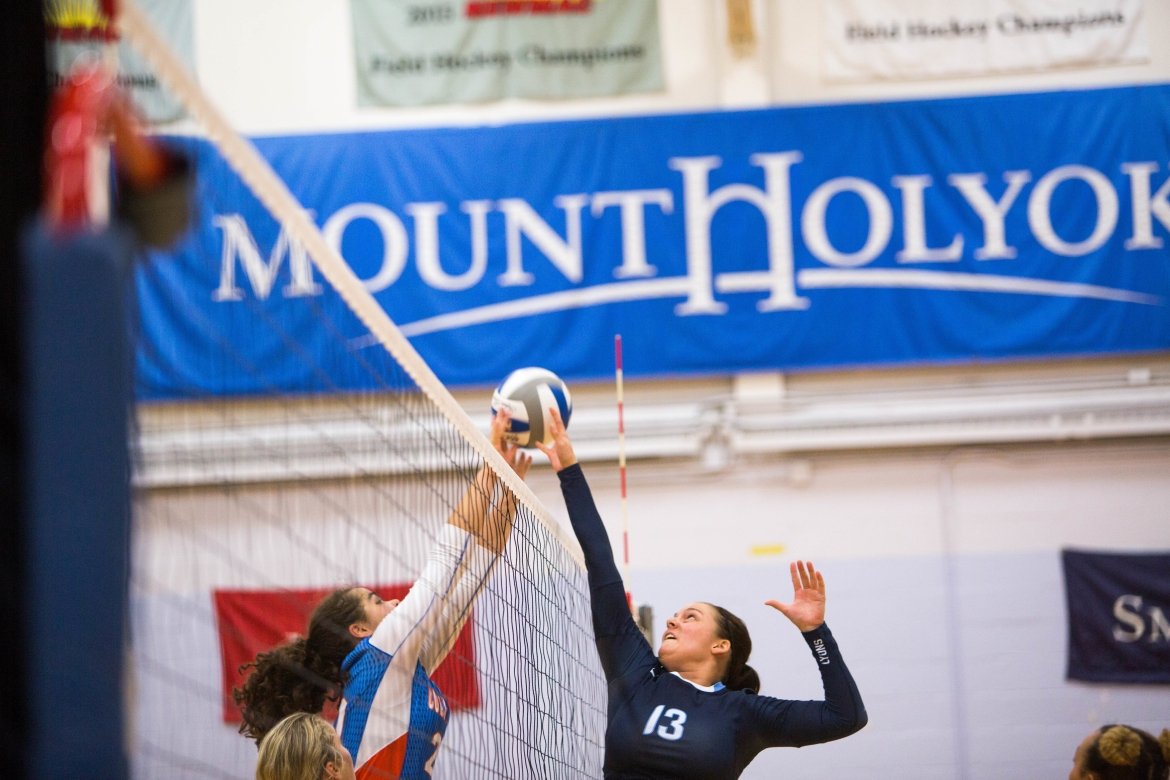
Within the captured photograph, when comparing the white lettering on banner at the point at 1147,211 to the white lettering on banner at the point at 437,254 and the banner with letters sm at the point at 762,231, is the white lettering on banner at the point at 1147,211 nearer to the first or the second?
the banner with letters sm at the point at 762,231

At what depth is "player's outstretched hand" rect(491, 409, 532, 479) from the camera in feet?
16.9

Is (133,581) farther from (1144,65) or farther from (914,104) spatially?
(1144,65)

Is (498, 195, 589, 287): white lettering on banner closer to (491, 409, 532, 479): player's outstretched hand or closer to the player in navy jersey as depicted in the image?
(491, 409, 532, 479): player's outstretched hand

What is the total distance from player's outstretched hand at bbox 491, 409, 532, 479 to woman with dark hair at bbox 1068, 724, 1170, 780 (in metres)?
2.51

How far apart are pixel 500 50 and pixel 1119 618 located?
6792mm

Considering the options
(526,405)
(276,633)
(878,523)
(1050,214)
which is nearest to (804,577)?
(526,405)

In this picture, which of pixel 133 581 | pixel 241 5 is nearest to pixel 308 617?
pixel 133 581

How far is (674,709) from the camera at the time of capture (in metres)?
4.48

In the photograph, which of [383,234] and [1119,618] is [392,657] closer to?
[383,234]

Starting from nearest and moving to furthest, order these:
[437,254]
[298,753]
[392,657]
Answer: [298,753], [392,657], [437,254]

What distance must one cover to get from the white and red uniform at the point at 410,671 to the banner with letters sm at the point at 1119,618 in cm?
754

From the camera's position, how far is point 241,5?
37.2ft

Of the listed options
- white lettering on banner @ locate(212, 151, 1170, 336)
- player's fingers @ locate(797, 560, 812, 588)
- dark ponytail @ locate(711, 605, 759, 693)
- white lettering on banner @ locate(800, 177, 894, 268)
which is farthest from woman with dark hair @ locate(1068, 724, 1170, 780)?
white lettering on banner @ locate(800, 177, 894, 268)

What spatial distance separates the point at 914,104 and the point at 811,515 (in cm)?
349
